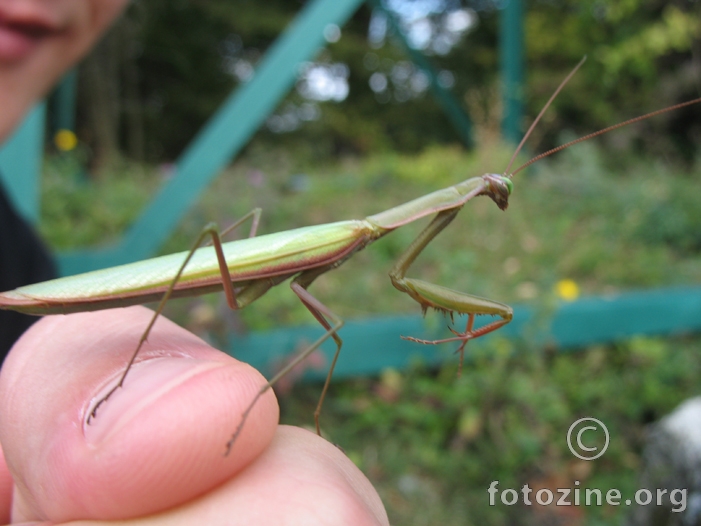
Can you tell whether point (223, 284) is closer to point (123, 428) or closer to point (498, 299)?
point (123, 428)

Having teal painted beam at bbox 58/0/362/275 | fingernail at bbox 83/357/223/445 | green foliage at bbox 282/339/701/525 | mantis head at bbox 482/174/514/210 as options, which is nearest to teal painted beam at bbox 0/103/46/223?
teal painted beam at bbox 58/0/362/275

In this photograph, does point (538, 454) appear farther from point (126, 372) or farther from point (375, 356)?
point (126, 372)

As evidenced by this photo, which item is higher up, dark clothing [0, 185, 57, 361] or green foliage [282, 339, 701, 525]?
dark clothing [0, 185, 57, 361]

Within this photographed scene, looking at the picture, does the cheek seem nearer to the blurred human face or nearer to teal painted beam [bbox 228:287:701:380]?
the blurred human face

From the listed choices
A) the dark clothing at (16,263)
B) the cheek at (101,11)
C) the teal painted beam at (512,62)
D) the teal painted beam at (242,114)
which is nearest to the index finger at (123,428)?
the dark clothing at (16,263)

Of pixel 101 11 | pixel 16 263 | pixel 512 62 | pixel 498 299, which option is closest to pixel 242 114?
pixel 101 11

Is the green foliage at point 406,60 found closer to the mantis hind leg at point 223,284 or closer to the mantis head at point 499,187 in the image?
the mantis head at point 499,187

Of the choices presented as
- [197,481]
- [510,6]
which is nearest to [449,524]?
[197,481]
